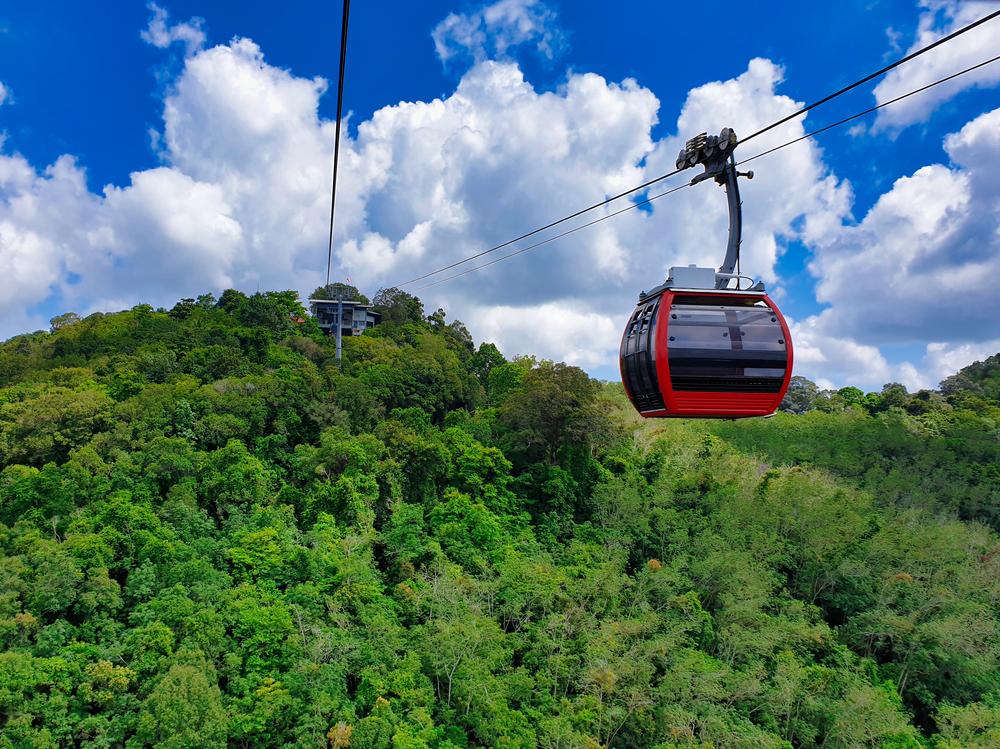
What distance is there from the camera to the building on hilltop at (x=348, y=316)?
41781mm

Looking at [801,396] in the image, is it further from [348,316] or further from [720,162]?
[720,162]

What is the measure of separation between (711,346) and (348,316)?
3911 cm

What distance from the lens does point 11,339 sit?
3741 centimetres

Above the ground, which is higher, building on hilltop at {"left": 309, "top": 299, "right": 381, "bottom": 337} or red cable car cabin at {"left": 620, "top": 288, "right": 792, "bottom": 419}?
building on hilltop at {"left": 309, "top": 299, "right": 381, "bottom": 337}

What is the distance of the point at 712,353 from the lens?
5340 mm

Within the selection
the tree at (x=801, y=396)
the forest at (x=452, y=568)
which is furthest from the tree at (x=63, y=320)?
the tree at (x=801, y=396)

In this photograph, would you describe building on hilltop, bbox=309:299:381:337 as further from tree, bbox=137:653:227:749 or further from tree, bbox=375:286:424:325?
tree, bbox=137:653:227:749

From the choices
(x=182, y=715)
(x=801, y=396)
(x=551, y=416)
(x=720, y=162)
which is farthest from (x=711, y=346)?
(x=801, y=396)

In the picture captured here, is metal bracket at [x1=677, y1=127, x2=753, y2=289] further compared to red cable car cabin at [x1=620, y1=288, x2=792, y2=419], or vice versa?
red cable car cabin at [x1=620, y1=288, x2=792, y2=419]

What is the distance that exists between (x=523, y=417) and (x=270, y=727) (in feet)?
42.0

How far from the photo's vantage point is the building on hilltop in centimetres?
4178

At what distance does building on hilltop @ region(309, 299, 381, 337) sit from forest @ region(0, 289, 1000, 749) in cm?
1368

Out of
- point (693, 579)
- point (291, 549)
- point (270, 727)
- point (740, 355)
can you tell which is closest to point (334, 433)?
point (291, 549)

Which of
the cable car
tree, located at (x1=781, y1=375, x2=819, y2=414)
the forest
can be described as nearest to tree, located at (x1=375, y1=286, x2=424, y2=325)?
the forest
